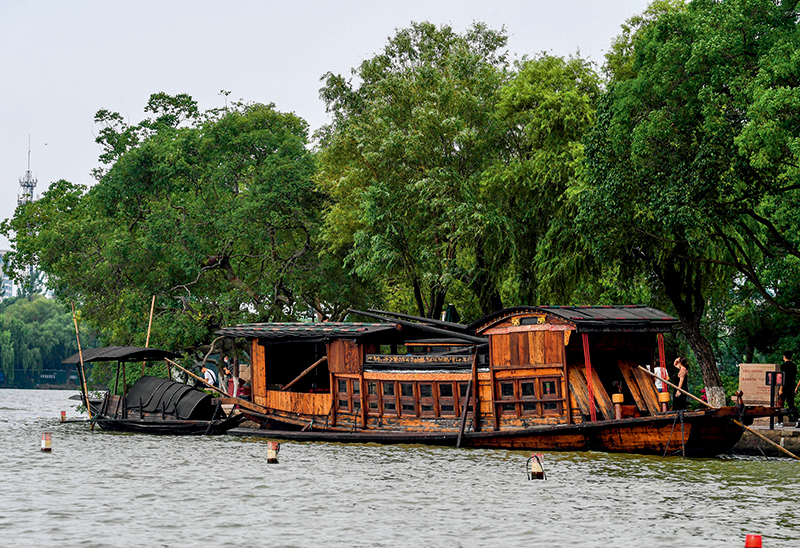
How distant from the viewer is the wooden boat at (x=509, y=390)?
78.8 feet

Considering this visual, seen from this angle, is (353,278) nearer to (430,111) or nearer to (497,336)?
(430,111)

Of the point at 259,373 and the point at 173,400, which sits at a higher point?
the point at 259,373

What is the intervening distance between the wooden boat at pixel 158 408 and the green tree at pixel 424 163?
26.9 feet

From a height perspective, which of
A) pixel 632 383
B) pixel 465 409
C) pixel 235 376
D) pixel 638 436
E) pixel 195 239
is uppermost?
pixel 195 239

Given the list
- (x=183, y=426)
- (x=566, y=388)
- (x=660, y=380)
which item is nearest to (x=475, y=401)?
(x=566, y=388)

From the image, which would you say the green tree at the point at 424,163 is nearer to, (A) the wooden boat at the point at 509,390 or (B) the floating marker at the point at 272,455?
(A) the wooden boat at the point at 509,390

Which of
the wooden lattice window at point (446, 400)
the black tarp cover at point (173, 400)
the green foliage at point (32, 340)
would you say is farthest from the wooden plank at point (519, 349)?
the green foliage at point (32, 340)

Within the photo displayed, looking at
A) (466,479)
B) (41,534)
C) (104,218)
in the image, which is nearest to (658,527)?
(466,479)

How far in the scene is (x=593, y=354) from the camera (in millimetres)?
26828

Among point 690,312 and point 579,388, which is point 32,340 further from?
point 579,388

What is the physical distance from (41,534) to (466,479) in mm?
9215

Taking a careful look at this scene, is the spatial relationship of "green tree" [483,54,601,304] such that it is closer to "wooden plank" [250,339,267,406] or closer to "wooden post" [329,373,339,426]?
"wooden post" [329,373,339,426]

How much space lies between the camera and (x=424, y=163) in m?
37.6

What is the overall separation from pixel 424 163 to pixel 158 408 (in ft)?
44.7
